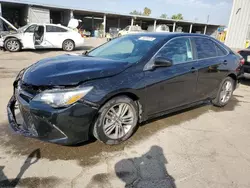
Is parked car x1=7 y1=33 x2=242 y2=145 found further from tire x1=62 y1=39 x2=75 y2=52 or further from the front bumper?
tire x1=62 y1=39 x2=75 y2=52

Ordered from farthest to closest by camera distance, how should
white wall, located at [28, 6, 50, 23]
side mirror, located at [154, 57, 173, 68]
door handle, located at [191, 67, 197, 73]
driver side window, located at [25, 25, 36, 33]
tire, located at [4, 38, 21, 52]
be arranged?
white wall, located at [28, 6, 50, 23] < driver side window, located at [25, 25, 36, 33] < tire, located at [4, 38, 21, 52] < door handle, located at [191, 67, 197, 73] < side mirror, located at [154, 57, 173, 68]

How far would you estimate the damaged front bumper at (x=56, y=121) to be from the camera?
2402 millimetres

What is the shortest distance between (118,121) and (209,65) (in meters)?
2.19

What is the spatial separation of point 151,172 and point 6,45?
11.0 m

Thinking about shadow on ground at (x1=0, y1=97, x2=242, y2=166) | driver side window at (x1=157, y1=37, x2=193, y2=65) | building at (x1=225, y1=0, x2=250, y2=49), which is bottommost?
shadow on ground at (x1=0, y1=97, x2=242, y2=166)

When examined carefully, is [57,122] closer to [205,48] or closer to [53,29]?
[205,48]

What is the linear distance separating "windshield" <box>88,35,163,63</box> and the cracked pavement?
1219 millimetres

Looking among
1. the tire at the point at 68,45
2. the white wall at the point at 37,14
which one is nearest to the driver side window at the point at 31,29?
the tire at the point at 68,45

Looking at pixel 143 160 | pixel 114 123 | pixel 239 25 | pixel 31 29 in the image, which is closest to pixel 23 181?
pixel 114 123

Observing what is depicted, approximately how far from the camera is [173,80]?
3379mm

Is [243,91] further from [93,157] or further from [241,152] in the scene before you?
[93,157]

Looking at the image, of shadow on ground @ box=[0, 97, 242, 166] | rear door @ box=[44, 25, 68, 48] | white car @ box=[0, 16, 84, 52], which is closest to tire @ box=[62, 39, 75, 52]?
white car @ box=[0, 16, 84, 52]

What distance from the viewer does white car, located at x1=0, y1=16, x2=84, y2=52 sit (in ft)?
35.4

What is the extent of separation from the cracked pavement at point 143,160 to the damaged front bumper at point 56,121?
0.33 metres
